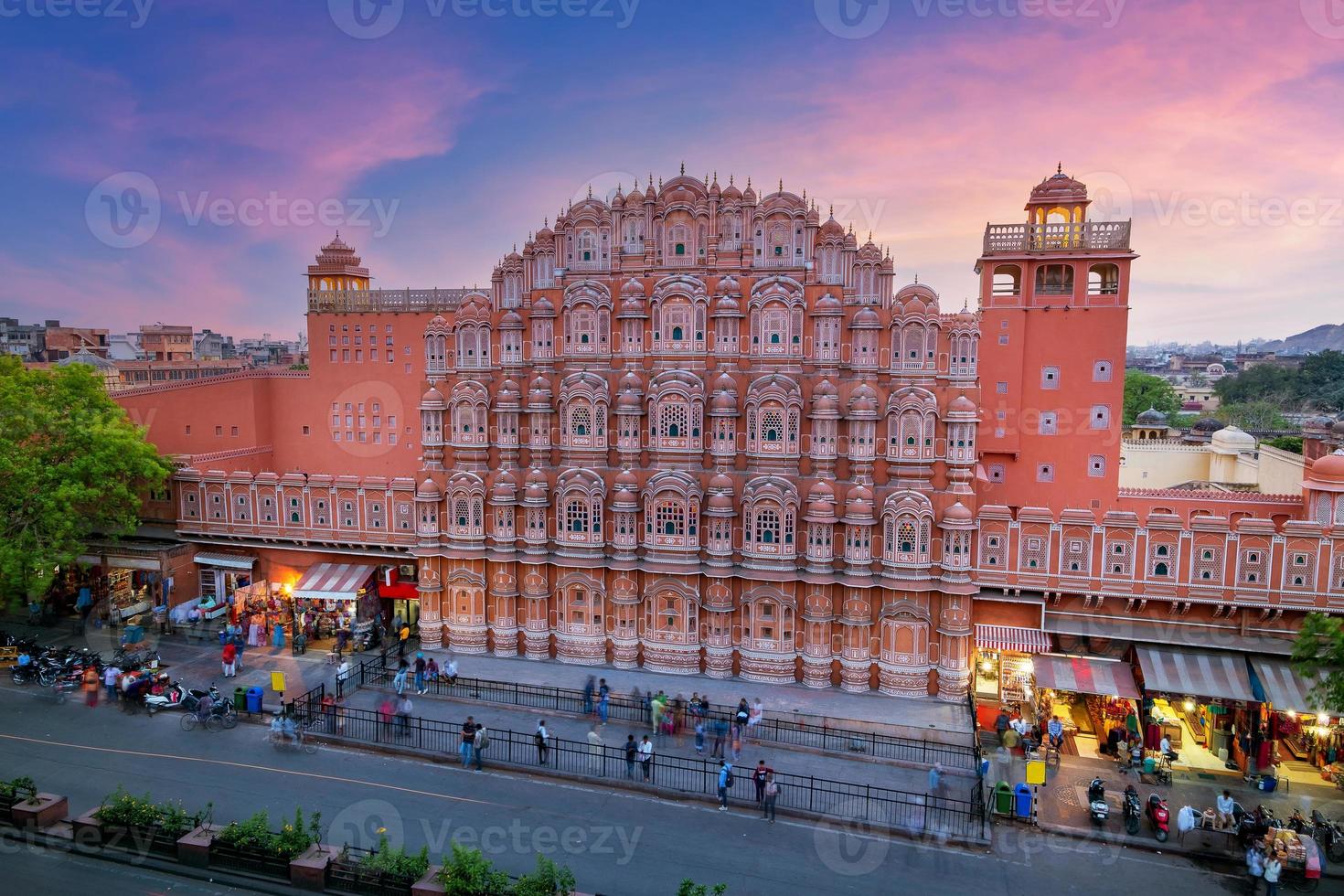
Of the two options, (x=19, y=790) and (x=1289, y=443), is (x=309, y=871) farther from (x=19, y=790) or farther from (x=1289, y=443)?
(x=1289, y=443)

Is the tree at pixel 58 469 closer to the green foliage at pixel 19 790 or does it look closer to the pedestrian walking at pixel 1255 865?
the green foliage at pixel 19 790

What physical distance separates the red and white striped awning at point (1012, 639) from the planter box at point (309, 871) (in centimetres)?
2197

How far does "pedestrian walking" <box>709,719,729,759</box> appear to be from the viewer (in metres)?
25.7

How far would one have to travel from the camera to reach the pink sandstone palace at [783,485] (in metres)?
28.2

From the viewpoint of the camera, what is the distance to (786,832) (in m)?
21.6

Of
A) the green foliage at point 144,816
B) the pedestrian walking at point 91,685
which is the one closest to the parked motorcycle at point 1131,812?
the green foliage at point 144,816

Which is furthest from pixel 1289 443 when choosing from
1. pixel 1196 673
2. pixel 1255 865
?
pixel 1255 865

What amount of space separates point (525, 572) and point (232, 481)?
601 inches

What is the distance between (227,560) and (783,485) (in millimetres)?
26482

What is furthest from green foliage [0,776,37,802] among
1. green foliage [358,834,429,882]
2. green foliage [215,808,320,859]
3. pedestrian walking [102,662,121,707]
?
green foliage [358,834,429,882]

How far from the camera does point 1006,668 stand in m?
29.2

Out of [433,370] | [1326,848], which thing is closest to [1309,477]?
[1326,848]

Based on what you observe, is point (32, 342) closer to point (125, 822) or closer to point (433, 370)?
point (433, 370)

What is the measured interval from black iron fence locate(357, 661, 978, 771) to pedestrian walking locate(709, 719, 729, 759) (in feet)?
0.95
